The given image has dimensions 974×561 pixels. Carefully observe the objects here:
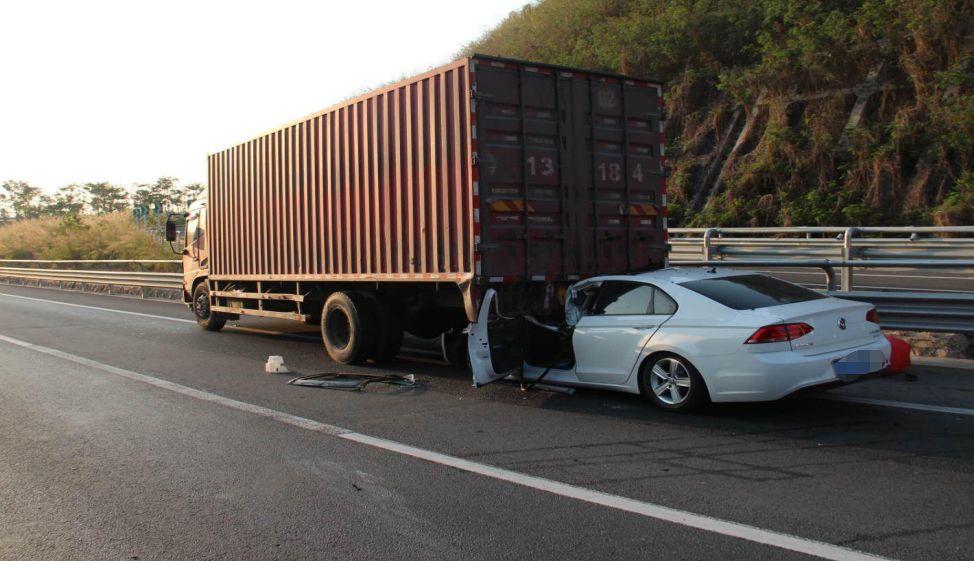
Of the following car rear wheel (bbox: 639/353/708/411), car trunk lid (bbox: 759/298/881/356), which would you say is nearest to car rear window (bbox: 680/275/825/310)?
car trunk lid (bbox: 759/298/881/356)

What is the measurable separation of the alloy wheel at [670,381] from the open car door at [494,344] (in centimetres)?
153

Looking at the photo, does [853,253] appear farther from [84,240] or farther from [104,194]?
[104,194]

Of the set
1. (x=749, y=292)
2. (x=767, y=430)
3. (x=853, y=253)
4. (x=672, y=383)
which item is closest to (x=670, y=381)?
(x=672, y=383)

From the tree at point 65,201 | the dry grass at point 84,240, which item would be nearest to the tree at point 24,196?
the tree at point 65,201

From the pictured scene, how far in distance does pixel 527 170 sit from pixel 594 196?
953 millimetres

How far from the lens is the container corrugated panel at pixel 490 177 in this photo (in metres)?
8.17

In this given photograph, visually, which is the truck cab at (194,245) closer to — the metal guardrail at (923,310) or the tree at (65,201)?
the metal guardrail at (923,310)

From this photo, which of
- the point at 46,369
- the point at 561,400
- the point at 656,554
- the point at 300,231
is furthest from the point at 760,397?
the point at 46,369

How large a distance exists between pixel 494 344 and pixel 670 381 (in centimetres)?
180

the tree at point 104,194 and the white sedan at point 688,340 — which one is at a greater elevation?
the tree at point 104,194

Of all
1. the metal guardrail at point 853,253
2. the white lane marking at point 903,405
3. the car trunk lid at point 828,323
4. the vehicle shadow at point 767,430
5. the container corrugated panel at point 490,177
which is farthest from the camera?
the metal guardrail at point 853,253

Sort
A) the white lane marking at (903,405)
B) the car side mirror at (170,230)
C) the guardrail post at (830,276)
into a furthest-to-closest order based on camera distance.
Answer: the car side mirror at (170,230) < the guardrail post at (830,276) < the white lane marking at (903,405)

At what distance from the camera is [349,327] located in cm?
1016

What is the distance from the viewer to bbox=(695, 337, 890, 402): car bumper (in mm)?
5922
